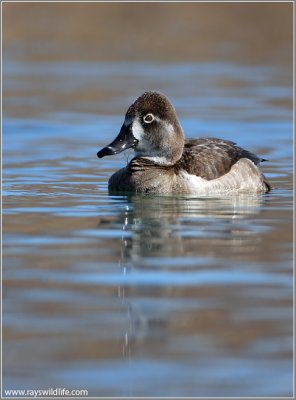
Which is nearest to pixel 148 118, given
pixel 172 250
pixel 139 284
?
pixel 172 250

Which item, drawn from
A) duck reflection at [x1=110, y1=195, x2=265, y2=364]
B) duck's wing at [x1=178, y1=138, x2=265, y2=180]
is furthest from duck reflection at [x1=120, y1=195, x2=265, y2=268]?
duck's wing at [x1=178, y1=138, x2=265, y2=180]

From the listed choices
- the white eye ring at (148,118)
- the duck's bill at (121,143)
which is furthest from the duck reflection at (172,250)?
the white eye ring at (148,118)

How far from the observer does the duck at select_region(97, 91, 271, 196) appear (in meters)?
12.5

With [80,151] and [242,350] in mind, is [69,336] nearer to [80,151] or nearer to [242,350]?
[242,350]

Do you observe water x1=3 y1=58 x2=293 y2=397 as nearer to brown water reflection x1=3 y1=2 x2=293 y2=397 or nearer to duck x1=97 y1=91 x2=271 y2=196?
brown water reflection x1=3 y1=2 x2=293 y2=397

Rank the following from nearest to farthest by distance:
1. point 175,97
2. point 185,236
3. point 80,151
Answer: point 185,236, point 80,151, point 175,97

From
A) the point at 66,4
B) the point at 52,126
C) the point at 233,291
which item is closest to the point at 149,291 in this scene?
the point at 233,291

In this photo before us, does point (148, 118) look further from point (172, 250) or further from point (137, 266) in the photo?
point (137, 266)

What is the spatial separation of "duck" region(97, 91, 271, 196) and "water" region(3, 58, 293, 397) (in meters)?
0.18

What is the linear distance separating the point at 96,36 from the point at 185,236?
25.9 metres

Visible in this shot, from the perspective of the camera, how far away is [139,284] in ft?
27.1

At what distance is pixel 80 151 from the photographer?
682 inches

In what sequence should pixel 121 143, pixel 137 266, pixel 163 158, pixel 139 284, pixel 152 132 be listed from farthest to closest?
pixel 163 158, pixel 152 132, pixel 121 143, pixel 137 266, pixel 139 284

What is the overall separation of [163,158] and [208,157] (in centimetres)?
51
